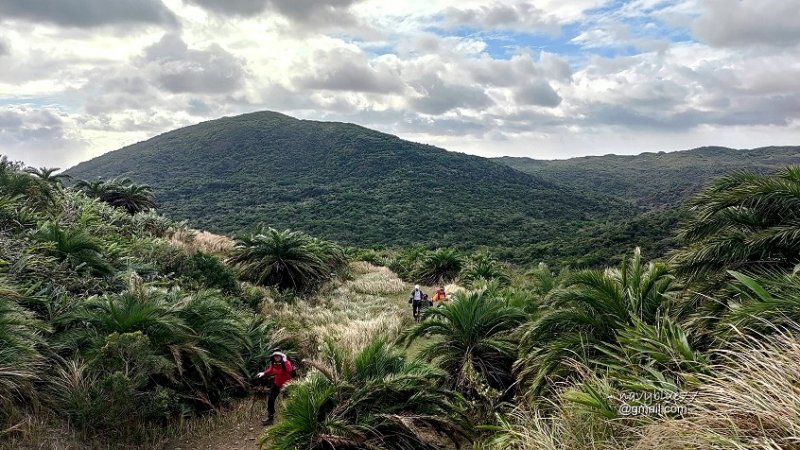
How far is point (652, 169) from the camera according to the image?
434 ft

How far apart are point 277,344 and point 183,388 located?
7.91ft

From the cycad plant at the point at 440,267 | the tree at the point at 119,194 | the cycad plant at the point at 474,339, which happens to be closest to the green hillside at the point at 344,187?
the cycad plant at the point at 440,267

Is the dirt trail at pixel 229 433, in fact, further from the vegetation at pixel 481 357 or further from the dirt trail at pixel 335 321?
the vegetation at pixel 481 357

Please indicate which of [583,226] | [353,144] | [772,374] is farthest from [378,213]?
[772,374]

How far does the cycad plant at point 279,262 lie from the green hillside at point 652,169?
255 ft

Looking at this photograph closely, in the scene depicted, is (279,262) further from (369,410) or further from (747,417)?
(747,417)

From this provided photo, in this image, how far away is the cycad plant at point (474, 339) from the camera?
24.0 ft

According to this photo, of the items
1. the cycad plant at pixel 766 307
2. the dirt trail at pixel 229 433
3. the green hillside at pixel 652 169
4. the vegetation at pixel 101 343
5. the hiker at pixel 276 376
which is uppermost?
the green hillside at pixel 652 169

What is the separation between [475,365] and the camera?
7.35m

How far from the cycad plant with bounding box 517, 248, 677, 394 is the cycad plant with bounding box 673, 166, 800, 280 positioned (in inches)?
18.7

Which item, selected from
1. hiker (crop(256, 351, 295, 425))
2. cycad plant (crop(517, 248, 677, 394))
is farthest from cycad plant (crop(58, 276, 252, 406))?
cycad plant (crop(517, 248, 677, 394))

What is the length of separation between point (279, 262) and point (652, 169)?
13740 cm

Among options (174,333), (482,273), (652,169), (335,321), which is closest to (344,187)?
(482,273)

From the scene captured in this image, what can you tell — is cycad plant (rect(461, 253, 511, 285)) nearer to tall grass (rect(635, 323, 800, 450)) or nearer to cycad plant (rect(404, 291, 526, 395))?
cycad plant (rect(404, 291, 526, 395))
